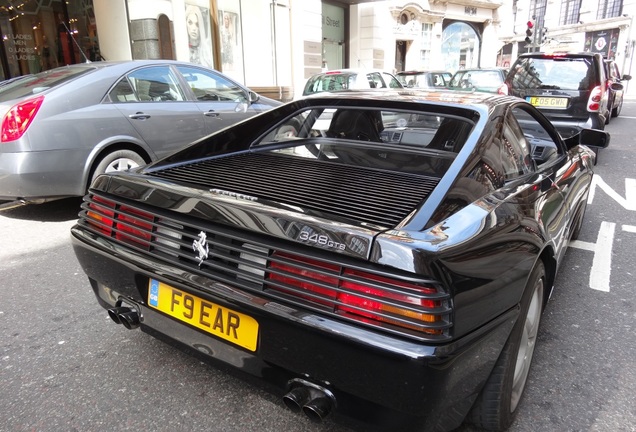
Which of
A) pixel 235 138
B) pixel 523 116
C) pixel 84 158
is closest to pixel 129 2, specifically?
pixel 84 158

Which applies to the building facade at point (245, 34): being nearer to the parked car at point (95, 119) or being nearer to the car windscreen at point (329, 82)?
the parked car at point (95, 119)

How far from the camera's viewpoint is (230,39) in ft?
45.3

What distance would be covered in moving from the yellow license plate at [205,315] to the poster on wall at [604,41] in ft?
160

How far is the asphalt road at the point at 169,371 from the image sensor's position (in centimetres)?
201

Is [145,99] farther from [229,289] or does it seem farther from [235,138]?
[229,289]

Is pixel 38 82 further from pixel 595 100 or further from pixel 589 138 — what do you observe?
pixel 595 100

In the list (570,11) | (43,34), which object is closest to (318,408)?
(43,34)

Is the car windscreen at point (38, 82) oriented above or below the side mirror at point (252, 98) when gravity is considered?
above

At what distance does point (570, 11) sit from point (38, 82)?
177 ft

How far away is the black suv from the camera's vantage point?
7637mm

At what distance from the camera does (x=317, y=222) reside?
1.57 meters

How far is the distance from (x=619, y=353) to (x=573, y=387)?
51cm

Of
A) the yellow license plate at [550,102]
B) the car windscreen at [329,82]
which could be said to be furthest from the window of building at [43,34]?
the yellow license plate at [550,102]

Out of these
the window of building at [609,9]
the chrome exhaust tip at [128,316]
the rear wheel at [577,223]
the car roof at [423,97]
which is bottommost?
the rear wheel at [577,223]
